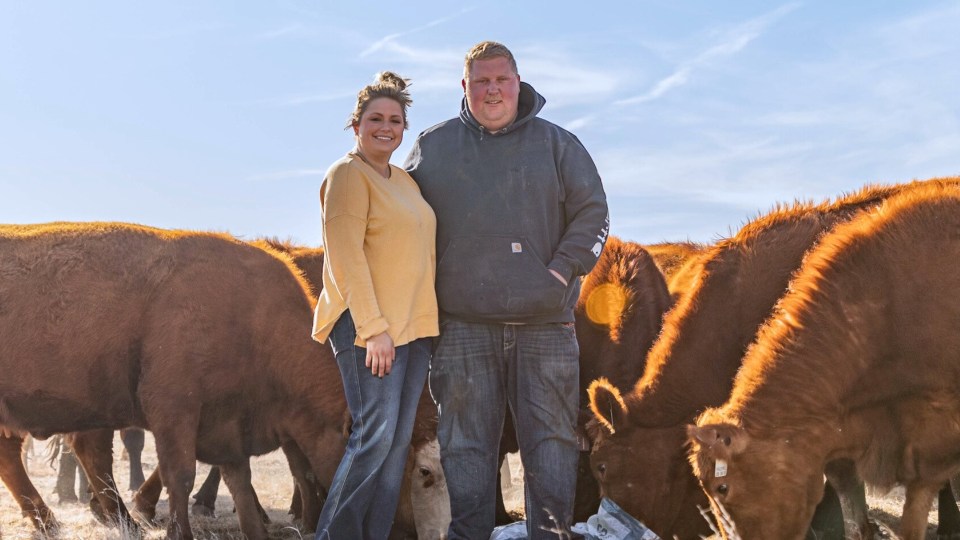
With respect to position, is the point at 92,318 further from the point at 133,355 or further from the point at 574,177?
the point at 574,177

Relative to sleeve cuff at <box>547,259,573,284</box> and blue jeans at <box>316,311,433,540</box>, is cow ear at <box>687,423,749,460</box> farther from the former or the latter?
blue jeans at <box>316,311,433,540</box>

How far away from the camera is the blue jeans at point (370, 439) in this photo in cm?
474

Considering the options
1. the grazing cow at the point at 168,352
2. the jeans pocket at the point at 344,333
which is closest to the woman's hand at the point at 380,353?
the jeans pocket at the point at 344,333

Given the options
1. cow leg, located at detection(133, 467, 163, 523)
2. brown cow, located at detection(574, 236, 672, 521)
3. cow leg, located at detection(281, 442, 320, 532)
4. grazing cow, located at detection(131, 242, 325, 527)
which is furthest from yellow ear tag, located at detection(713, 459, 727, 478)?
cow leg, located at detection(133, 467, 163, 523)

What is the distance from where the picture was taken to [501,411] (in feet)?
16.6

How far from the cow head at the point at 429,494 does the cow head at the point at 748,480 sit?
2.06 meters

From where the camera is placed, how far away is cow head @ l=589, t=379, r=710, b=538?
18.3 feet

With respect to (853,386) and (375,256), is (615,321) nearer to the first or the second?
(853,386)

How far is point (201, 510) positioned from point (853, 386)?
6914mm

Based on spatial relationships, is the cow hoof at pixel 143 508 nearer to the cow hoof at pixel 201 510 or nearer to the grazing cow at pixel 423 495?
the cow hoof at pixel 201 510

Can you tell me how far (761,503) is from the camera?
4.70 m

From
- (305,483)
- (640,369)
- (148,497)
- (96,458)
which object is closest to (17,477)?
(96,458)

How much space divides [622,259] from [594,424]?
6.80 feet

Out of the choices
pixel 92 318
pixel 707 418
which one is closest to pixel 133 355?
pixel 92 318
